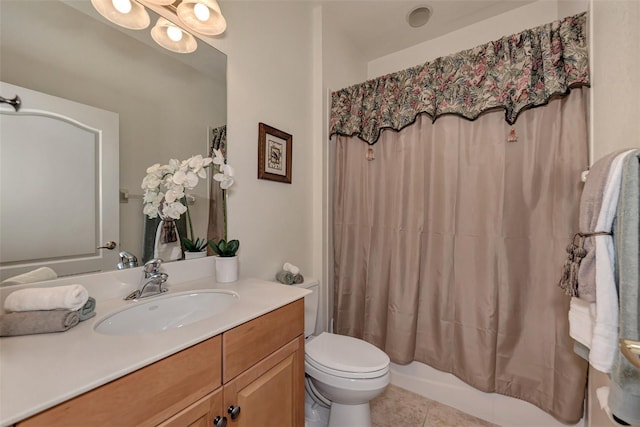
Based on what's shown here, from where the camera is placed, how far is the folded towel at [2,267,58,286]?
0.74m

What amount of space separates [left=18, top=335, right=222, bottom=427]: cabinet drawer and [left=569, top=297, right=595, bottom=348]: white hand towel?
1190mm

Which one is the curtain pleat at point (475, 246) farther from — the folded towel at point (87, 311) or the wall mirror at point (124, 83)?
the folded towel at point (87, 311)

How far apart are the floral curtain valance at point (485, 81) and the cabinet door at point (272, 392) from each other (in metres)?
1.47

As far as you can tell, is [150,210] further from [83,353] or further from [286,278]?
[286,278]

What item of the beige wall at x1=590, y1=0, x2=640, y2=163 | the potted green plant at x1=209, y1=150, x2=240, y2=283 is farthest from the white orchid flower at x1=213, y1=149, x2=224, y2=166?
the beige wall at x1=590, y1=0, x2=640, y2=163

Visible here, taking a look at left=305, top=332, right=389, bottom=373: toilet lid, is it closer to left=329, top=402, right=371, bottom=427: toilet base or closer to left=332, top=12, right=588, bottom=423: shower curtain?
left=329, top=402, right=371, bottom=427: toilet base

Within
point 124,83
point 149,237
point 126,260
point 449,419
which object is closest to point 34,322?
point 126,260

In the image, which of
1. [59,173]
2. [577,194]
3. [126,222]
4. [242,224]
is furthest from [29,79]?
[577,194]

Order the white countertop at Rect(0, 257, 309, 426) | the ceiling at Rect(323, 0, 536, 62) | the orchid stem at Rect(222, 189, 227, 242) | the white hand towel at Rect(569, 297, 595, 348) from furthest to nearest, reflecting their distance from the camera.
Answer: the ceiling at Rect(323, 0, 536, 62)
the orchid stem at Rect(222, 189, 227, 242)
the white hand towel at Rect(569, 297, 595, 348)
the white countertop at Rect(0, 257, 309, 426)

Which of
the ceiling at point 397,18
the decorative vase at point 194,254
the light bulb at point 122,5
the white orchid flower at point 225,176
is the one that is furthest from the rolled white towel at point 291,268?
the ceiling at point 397,18

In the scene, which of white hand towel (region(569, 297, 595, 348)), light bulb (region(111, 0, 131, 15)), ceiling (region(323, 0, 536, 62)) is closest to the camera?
white hand towel (region(569, 297, 595, 348))

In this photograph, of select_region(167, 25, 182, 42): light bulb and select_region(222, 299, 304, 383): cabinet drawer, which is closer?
select_region(222, 299, 304, 383): cabinet drawer

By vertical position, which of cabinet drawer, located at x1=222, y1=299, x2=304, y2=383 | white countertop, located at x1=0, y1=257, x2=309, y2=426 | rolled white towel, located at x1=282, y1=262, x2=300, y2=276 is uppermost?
white countertop, located at x1=0, y1=257, x2=309, y2=426

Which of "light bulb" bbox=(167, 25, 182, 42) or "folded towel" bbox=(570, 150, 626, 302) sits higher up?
"light bulb" bbox=(167, 25, 182, 42)
